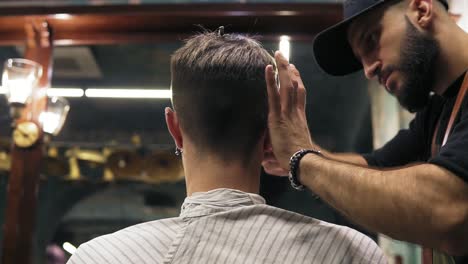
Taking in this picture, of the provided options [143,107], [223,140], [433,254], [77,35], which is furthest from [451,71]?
[143,107]

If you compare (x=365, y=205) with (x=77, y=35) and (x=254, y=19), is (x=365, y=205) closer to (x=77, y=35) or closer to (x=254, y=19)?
(x=254, y=19)

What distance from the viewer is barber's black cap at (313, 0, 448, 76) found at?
4.44ft

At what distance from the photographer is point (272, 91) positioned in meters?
1.01

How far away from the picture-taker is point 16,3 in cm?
290

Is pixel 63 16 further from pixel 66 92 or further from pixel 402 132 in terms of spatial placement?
pixel 402 132

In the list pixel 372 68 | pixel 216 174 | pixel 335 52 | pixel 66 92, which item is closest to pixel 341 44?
pixel 335 52

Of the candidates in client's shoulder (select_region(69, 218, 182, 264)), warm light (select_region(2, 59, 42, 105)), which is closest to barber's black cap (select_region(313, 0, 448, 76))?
client's shoulder (select_region(69, 218, 182, 264))

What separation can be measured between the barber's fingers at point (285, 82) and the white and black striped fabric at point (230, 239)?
0.83 feet

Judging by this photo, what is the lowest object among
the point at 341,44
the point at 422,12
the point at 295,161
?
the point at 295,161

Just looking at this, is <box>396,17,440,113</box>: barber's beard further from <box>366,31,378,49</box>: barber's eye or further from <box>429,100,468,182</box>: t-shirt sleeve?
<box>429,100,468,182</box>: t-shirt sleeve

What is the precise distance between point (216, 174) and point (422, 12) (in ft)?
2.64

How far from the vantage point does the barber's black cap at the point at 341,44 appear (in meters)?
1.35

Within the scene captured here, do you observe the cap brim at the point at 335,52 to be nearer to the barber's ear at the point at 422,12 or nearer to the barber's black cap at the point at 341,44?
the barber's black cap at the point at 341,44

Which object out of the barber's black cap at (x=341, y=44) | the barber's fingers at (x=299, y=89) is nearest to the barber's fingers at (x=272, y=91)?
the barber's fingers at (x=299, y=89)
